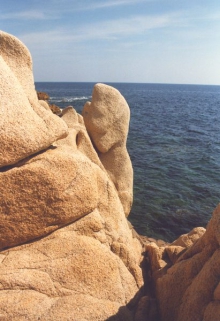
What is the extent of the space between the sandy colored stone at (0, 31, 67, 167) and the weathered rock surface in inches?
152

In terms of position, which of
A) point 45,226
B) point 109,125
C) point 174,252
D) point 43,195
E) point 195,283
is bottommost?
point 174,252

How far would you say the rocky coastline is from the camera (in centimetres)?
598

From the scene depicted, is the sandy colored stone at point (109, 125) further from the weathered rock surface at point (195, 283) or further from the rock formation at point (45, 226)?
the weathered rock surface at point (195, 283)

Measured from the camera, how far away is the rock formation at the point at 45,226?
604 cm

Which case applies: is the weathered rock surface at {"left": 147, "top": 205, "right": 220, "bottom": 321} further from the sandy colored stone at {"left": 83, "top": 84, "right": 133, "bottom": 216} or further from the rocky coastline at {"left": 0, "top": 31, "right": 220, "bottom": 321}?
the sandy colored stone at {"left": 83, "top": 84, "right": 133, "bottom": 216}

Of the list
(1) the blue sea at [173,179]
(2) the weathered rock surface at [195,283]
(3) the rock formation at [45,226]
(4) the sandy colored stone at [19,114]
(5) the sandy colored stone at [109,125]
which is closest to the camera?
(2) the weathered rock surface at [195,283]

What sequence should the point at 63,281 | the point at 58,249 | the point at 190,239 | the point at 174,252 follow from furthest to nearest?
the point at 190,239
the point at 174,252
the point at 58,249
the point at 63,281

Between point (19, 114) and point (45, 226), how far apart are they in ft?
8.01

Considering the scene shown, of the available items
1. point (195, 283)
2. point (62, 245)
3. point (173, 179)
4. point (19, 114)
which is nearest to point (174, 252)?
point (195, 283)

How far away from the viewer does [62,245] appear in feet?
22.3

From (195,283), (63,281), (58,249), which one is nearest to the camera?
(195,283)

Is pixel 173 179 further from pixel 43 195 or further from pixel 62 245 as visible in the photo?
pixel 43 195

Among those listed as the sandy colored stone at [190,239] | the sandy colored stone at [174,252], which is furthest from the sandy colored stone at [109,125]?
the sandy colored stone at [174,252]

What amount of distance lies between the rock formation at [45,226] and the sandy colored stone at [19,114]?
19 millimetres
